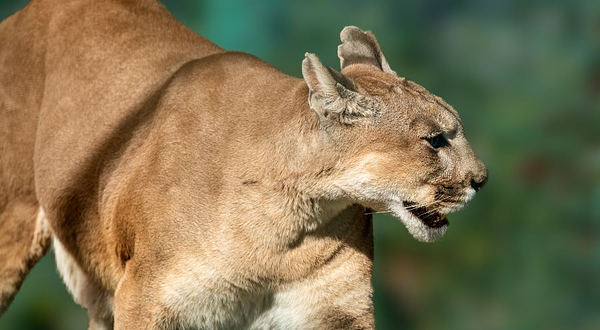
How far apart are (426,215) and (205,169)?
0.86 metres

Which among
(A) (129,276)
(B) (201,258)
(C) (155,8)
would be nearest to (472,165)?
(B) (201,258)

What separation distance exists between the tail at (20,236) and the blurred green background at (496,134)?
1.87m

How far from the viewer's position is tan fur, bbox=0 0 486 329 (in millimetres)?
4543

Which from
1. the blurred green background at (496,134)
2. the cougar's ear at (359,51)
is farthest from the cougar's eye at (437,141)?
the blurred green background at (496,134)

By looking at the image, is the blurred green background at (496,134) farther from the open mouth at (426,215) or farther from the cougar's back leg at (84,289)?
the open mouth at (426,215)

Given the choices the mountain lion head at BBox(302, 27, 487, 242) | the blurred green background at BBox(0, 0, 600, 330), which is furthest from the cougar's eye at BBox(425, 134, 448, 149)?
the blurred green background at BBox(0, 0, 600, 330)

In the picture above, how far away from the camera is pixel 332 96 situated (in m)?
4.43

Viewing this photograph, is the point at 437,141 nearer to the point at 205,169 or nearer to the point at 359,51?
the point at 359,51

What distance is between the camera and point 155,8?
5.72 meters

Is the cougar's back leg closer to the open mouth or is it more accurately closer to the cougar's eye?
the open mouth

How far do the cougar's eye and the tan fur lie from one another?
0.03m

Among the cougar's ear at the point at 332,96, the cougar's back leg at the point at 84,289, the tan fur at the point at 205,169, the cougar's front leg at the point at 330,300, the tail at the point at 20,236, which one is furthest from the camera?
the tail at the point at 20,236

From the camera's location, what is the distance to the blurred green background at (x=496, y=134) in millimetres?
7312

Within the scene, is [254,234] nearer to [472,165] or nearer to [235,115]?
[235,115]
